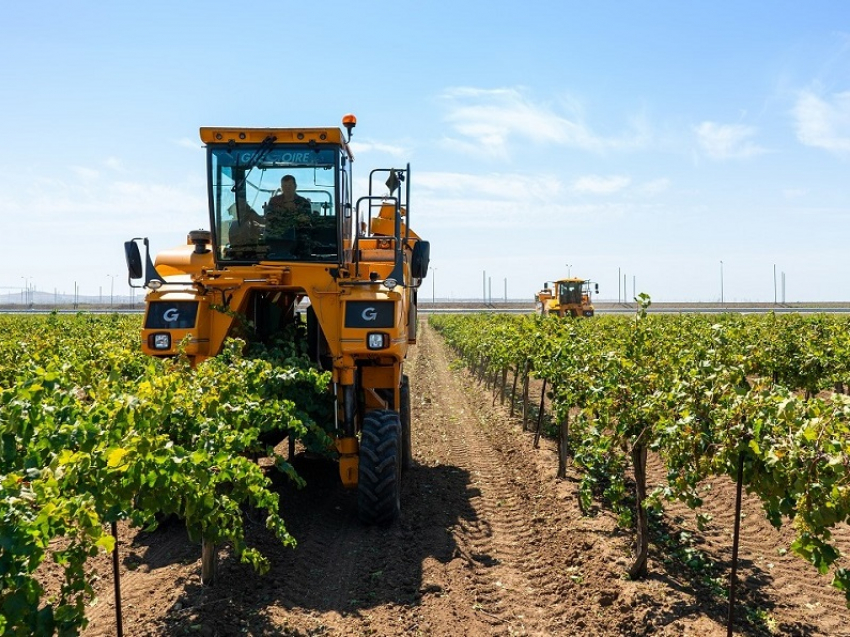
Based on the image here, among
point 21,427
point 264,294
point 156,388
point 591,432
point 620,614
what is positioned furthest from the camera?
point 264,294

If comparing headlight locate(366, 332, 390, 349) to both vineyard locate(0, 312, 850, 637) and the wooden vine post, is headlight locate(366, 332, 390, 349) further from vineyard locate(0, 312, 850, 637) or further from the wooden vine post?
the wooden vine post

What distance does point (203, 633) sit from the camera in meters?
4.76

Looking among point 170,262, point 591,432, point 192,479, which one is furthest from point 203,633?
point 170,262

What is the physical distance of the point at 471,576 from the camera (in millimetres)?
6066

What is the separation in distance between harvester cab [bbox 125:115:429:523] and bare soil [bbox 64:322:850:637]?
0.79 m

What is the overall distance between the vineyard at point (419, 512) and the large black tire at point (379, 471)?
0.87 ft

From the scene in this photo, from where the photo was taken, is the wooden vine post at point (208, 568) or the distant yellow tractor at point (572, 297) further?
→ the distant yellow tractor at point (572, 297)

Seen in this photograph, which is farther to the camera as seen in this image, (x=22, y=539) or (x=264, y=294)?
(x=264, y=294)

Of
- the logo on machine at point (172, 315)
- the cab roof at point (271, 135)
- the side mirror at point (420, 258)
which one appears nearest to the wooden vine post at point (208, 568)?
the logo on machine at point (172, 315)

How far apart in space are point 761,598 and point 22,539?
212 inches

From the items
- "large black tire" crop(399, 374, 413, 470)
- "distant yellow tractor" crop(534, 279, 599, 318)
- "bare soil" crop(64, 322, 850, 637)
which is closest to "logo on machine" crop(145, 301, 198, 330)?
"bare soil" crop(64, 322, 850, 637)

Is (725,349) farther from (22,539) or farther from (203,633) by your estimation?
(22,539)

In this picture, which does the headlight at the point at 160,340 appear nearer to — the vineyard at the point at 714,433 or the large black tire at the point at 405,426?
the large black tire at the point at 405,426

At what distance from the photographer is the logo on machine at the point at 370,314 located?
6961mm
